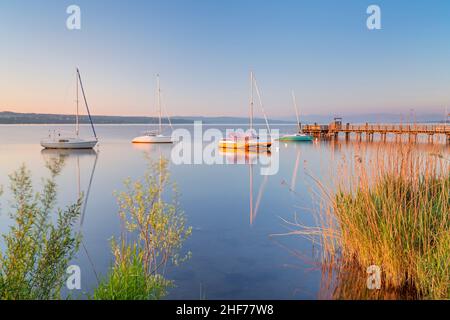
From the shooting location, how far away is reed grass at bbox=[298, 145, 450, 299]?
4910mm

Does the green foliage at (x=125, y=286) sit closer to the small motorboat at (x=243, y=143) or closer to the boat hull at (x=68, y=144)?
the small motorboat at (x=243, y=143)

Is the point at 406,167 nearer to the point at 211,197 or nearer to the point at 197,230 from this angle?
the point at 197,230

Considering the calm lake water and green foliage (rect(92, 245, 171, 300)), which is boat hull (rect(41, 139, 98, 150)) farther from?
green foliage (rect(92, 245, 171, 300))

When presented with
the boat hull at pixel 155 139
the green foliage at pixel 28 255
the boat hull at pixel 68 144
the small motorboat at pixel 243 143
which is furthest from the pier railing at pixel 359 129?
the green foliage at pixel 28 255

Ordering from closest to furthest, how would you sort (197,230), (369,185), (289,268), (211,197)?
(369,185) → (289,268) → (197,230) → (211,197)

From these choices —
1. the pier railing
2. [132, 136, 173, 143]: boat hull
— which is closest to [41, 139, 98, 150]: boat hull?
[132, 136, 173, 143]: boat hull

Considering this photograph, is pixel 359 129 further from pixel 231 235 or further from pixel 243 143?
pixel 231 235

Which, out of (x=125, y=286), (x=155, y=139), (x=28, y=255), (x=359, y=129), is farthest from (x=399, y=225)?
(x=359, y=129)

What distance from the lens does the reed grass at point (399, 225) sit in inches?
193

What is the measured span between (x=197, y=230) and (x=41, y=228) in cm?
682

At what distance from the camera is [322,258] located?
7539mm

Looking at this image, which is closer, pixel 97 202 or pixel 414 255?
pixel 414 255
